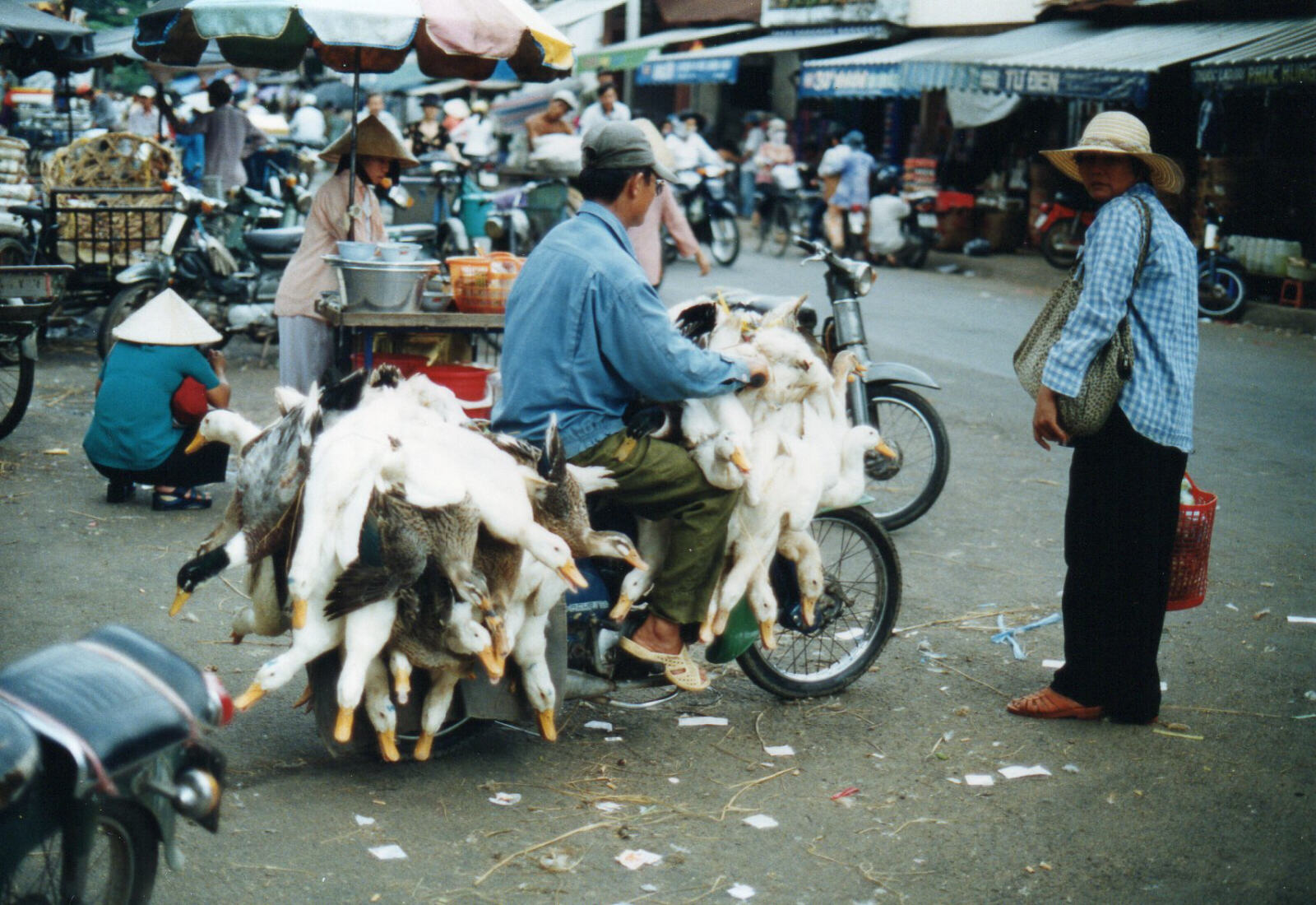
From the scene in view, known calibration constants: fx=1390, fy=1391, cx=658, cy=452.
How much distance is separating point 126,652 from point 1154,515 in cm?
321

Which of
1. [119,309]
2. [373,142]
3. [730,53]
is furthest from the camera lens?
[730,53]

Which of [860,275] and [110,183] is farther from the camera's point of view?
[110,183]

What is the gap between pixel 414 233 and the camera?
40.1 feet

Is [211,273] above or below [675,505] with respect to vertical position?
above

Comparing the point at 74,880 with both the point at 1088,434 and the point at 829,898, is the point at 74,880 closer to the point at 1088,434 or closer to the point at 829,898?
the point at 829,898

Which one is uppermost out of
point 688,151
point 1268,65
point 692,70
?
point 692,70

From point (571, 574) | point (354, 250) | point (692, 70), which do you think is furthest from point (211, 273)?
point (692, 70)

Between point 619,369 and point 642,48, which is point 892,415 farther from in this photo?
point 642,48

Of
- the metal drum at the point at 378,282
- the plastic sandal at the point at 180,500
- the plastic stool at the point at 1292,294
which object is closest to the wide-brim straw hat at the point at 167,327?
the metal drum at the point at 378,282

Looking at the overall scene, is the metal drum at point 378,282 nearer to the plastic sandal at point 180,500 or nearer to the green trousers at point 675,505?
the plastic sandal at point 180,500

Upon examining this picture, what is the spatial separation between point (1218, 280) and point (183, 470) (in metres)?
11.8

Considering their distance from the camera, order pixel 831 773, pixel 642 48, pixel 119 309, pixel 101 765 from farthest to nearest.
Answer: pixel 642 48 → pixel 119 309 → pixel 831 773 → pixel 101 765

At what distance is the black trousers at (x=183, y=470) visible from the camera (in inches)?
263

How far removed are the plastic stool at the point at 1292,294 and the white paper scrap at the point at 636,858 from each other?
520 inches
